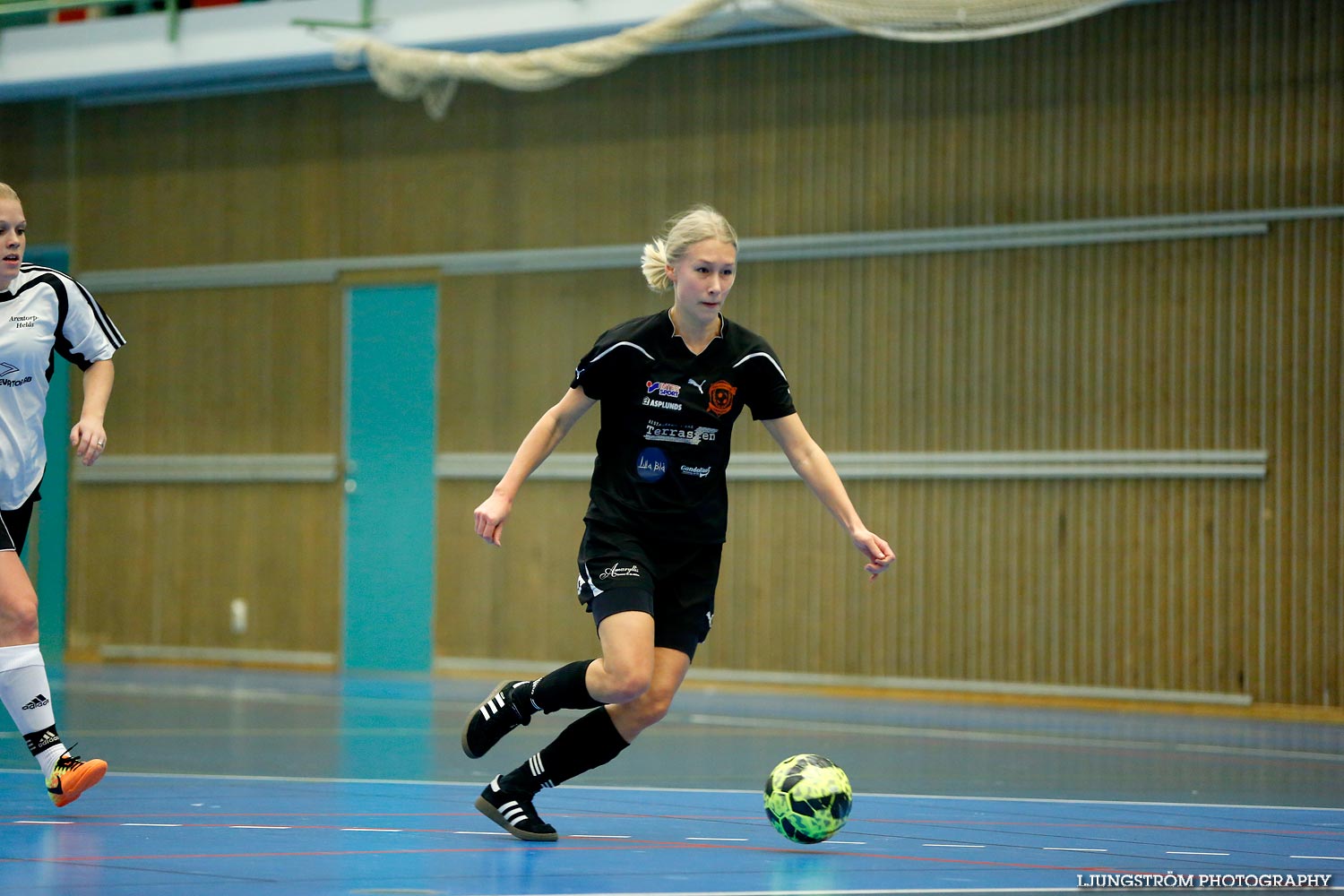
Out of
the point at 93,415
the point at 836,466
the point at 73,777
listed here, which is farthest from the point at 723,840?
the point at 836,466

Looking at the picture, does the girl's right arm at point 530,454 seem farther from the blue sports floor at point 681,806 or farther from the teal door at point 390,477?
the teal door at point 390,477

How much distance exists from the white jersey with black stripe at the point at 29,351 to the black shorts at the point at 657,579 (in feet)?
5.71

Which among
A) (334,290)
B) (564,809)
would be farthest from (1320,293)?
(334,290)

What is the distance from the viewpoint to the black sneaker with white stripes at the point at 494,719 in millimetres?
4297

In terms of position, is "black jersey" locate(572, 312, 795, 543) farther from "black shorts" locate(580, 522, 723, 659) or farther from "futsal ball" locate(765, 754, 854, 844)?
"futsal ball" locate(765, 754, 854, 844)

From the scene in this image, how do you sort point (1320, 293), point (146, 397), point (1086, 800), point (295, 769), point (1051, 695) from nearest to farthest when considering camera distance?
point (1086, 800) < point (295, 769) < point (1320, 293) < point (1051, 695) < point (146, 397)

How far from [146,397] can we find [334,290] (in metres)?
1.99

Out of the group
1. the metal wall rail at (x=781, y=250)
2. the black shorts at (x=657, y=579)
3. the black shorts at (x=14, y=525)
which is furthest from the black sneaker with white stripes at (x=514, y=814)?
the metal wall rail at (x=781, y=250)

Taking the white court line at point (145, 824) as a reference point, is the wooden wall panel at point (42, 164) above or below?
above

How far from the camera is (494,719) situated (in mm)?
4320

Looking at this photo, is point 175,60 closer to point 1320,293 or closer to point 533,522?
point 533,522

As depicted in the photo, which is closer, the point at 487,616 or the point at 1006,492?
the point at 1006,492

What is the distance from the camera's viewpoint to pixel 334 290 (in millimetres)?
12047

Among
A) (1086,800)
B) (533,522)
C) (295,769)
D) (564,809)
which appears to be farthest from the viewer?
(533,522)
